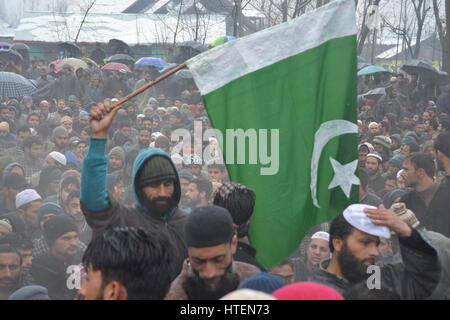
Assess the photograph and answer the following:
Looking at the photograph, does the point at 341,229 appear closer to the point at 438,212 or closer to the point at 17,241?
the point at 438,212

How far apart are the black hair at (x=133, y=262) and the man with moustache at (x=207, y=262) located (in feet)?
1.34

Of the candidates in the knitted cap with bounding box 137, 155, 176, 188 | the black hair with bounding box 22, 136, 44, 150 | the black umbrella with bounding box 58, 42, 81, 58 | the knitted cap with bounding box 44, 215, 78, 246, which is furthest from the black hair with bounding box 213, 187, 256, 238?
the black umbrella with bounding box 58, 42, 81, 58

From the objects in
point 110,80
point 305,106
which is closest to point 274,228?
point 305,106

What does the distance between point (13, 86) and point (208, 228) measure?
1026 centimetres

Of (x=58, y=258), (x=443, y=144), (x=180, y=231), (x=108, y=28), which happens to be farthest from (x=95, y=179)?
(x=108, y=28)

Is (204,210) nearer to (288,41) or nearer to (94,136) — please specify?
(94,136)

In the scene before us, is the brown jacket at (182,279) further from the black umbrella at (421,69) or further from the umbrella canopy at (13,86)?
the black umbrella at (421,69)

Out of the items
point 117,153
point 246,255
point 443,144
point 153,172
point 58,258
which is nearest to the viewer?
point 153,172

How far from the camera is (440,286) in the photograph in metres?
3.57

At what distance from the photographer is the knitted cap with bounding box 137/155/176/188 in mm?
3740

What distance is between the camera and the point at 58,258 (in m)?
5.54

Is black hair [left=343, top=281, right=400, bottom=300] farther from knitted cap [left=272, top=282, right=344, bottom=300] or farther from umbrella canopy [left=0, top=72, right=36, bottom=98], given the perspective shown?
umbrella canopy [left=0, top=72, right=36, bottom=98]

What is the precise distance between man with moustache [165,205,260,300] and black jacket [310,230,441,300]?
523mm

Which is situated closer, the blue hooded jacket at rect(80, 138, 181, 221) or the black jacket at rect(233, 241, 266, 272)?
the blue hooded jacket at rect(80, 138, 181, 221)
